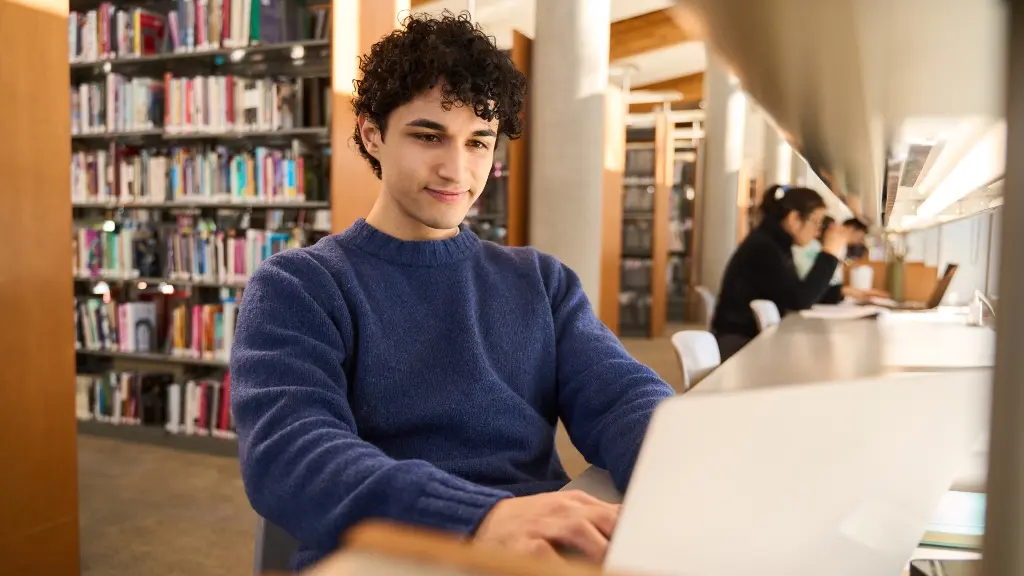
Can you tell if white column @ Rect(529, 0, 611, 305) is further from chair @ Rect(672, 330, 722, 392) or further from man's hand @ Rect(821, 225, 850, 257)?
chair @ Rect(672, 330, 722, 392)

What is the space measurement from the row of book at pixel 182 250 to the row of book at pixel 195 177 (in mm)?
188

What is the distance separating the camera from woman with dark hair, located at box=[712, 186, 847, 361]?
3723 millimetres

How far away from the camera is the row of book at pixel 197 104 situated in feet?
13.0

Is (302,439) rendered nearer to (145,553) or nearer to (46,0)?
(46,0)

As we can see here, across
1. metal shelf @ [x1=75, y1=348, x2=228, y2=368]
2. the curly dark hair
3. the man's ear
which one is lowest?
metal shelf @ [x1=75, y1=348, x2=228, y2=368]

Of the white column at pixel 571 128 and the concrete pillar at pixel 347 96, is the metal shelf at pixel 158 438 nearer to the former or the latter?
the concrete pillar at pixel 347 96

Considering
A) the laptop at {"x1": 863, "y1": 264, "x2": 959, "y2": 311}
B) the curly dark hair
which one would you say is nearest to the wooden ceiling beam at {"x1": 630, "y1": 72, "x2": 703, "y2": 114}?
the laptop at {"x1": 863, "y1": 264, "x2": 959, "y2": 311}

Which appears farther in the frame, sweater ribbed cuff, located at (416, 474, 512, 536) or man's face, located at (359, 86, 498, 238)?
man's face, located at (359, 86, 498, 238)

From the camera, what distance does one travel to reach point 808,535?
45 centimetres

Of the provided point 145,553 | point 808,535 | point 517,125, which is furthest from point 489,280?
point 145,553

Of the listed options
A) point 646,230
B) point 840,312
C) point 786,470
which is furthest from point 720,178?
point 786,470

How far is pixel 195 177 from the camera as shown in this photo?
13.7 feet

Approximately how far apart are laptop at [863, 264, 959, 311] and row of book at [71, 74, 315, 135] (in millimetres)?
3522

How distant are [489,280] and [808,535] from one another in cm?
90
